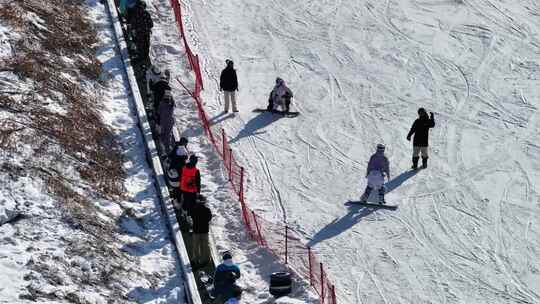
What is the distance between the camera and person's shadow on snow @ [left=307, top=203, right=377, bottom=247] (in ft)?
67.5

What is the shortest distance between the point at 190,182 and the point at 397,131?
319 inches

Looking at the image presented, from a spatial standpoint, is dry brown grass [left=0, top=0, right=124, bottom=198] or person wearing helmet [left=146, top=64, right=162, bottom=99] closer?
dry brown grass [left=0, top=0, right=124, bottom=198]

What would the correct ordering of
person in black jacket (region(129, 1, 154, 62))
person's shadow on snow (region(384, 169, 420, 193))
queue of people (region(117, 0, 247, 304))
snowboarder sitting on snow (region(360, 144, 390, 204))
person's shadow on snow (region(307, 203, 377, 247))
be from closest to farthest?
queue of people (region(117, 0, 247, 304)) → person's shadow on snow (region(307, 203, 377, 247)) → snowboarder sitting on snow (region(360, 144, 390, 204)) → person's shadow on snow (region(384, 169, 420, 193)) → person in black jacket (region(129, 1, 154, 62))

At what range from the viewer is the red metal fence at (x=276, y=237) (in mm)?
18578

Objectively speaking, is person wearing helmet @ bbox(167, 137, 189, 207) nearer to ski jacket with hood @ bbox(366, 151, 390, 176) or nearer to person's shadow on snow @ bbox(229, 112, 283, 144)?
ski jacket with hood @ bbox(366, 151, 390, 176)

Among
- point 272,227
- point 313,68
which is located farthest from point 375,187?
point 313,68

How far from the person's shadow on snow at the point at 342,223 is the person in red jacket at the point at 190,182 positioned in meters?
2.79

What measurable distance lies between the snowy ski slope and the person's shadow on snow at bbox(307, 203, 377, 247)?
1.6 inches

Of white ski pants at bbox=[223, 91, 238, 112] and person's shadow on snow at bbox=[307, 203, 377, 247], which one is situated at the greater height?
white ski pants at bbox=[223, 91, 238, 112]

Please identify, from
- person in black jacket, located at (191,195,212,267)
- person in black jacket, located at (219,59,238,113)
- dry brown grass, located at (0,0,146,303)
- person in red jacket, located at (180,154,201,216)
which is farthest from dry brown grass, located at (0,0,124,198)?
person in black jacket, located at (219,59,238,113)

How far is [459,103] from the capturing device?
26.9 m

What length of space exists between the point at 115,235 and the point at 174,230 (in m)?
1.24

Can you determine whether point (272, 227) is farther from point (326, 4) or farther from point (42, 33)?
point (326, 4)

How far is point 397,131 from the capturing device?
25.3m
